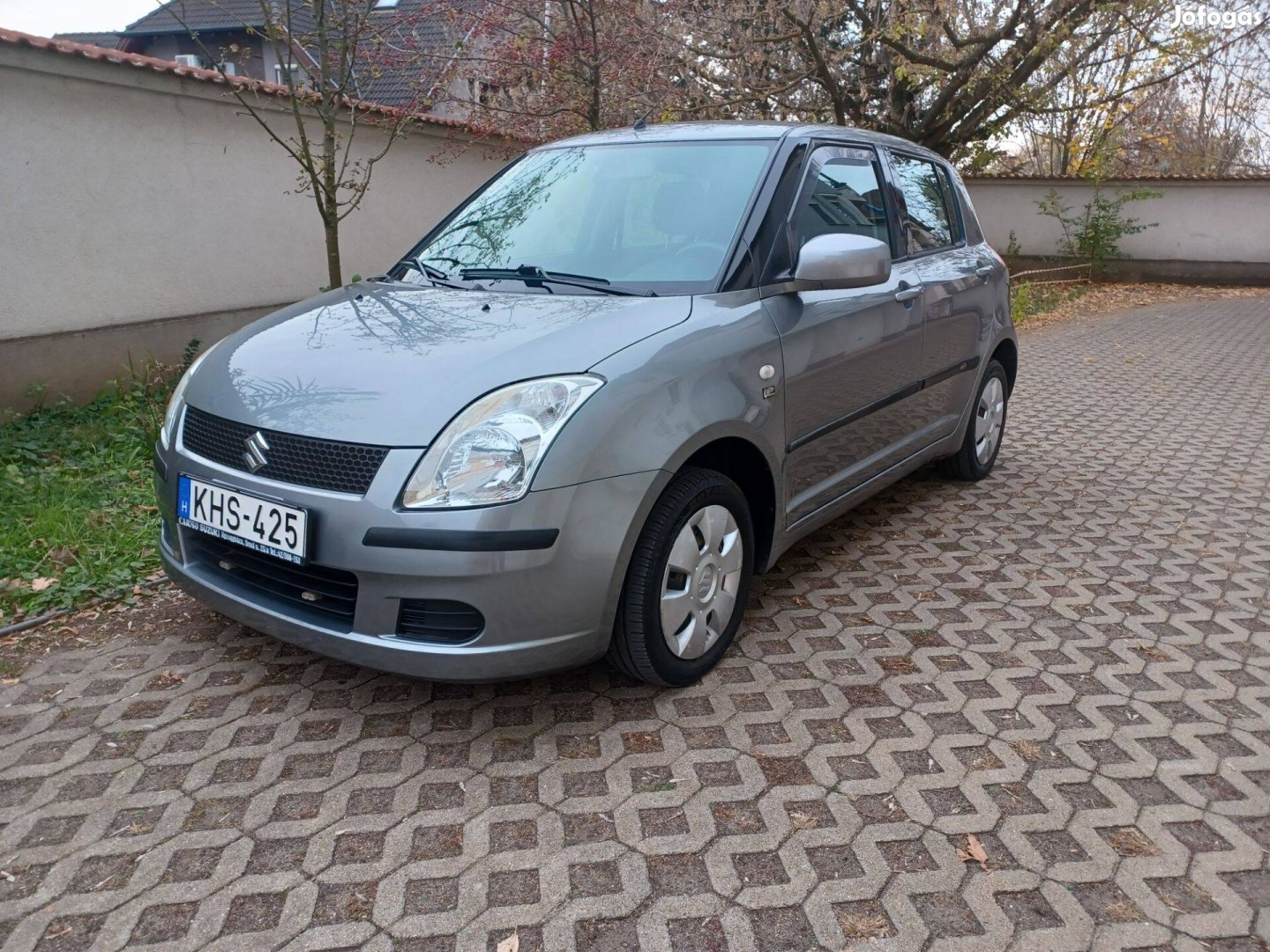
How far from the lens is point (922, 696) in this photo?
115 inches

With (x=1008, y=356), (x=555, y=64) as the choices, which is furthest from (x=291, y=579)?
(x=555, y=64)

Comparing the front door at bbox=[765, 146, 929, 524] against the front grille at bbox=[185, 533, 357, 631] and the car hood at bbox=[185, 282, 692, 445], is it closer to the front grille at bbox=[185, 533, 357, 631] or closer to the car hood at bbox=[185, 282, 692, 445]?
the car hood at bbox=[185, 282, 692, 445]

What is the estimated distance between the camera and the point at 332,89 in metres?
6.59

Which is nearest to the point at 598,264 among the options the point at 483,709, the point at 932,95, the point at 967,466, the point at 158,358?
the point at 483,709

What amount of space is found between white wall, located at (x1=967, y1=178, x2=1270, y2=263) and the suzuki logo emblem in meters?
16.9

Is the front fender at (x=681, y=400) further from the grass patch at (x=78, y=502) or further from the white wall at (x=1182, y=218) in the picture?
the white wall at (x=1182, y=218)

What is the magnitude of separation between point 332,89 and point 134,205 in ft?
5.59

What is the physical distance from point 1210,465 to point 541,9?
7344 mm

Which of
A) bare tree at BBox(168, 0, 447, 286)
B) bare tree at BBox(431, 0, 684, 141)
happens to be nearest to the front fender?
bare tree at BBox(168, 0, 447, 286)

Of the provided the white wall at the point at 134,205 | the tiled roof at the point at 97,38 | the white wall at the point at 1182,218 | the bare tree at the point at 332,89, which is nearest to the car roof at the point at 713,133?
the bare tree at the point at 332,89

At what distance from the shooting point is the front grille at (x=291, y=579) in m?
2.43

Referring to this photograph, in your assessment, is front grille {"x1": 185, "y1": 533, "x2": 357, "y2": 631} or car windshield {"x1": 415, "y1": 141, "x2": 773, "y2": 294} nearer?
Answer: front grille {"x1": 185, "y1": 533, "x2": 357, "y2": 631}

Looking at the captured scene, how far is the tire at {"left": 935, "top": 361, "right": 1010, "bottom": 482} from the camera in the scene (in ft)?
16.2

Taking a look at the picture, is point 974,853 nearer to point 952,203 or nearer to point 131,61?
point 952,203
